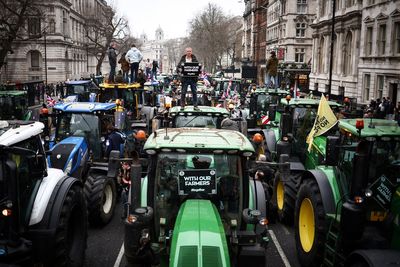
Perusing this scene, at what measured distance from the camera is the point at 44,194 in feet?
20.8

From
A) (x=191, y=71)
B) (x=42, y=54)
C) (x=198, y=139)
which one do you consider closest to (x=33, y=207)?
(x=198, y=139)

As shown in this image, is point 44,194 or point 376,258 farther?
point 44,194

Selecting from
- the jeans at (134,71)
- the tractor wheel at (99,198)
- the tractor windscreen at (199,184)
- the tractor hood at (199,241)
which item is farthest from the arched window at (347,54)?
the tractor hood at (199,241)

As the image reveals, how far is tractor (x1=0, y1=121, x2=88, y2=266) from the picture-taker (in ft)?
18.0

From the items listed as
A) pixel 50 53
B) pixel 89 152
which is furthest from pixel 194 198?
pixel 50 53

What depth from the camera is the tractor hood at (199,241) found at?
447cm

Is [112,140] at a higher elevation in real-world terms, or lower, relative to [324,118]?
lower

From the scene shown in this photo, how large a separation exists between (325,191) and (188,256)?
3.52 meters

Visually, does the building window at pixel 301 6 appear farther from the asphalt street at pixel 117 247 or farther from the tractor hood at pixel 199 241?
the tractor hood at pixel 199 241

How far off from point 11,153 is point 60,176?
52.8 inches

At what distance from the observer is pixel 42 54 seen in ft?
234

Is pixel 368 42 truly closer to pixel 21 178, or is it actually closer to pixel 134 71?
pixel 134 71

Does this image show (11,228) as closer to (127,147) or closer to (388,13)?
(127,147)

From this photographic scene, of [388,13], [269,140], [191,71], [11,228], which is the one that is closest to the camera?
[11,228]
